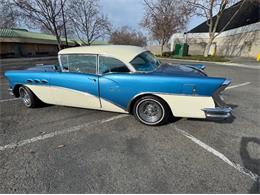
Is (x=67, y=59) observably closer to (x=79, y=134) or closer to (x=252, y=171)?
(x=79, y=134)

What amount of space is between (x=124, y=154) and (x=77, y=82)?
6.28 ft

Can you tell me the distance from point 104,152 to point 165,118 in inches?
54.0

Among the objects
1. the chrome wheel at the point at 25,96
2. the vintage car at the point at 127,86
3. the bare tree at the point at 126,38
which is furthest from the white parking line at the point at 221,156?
the bare tree at the point at 126,38

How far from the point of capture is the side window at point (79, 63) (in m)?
3.90

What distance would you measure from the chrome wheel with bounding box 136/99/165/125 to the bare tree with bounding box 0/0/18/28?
82.7 feet

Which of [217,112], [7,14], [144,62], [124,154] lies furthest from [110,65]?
[7,14]

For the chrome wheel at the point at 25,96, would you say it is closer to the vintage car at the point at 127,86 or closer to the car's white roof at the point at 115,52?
the vintage car at the point at 127,86

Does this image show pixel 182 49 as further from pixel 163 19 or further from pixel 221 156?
pixel 221 156

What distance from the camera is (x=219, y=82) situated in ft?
10.2

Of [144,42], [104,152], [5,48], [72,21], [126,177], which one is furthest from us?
[144,42]

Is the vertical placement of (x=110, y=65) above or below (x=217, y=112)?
above

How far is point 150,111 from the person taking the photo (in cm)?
366

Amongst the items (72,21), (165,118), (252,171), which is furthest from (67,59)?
(72,21)

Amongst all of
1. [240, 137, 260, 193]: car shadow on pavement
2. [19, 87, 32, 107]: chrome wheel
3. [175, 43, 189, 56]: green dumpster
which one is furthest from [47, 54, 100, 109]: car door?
[175, 43, 189, 56]: green dumpster
